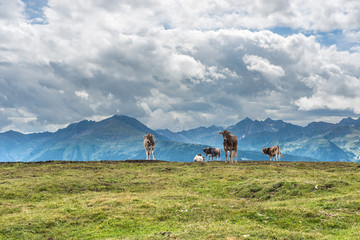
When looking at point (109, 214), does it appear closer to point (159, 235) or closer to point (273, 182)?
point (159, 235)

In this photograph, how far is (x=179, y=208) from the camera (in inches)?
916

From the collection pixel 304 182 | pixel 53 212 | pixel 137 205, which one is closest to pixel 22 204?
pixel 53 212

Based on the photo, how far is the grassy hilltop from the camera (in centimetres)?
1807

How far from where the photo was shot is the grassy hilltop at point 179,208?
18066mm

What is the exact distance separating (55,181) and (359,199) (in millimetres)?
32290

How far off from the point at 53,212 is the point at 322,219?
20660mm

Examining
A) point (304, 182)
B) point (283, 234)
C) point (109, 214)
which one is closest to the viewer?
point (283, 234)

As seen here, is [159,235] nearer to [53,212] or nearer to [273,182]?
[53,212]

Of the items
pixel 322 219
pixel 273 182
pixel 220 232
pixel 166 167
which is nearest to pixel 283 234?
pixel 220 232

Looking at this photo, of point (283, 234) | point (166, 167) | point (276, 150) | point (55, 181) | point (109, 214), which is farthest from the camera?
point (276, 150)

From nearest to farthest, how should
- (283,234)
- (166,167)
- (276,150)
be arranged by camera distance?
(283,234)
(166,167)
(276,150)

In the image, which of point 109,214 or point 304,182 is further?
point 304,182

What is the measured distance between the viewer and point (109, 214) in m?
22.3

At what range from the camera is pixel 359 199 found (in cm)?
2317
